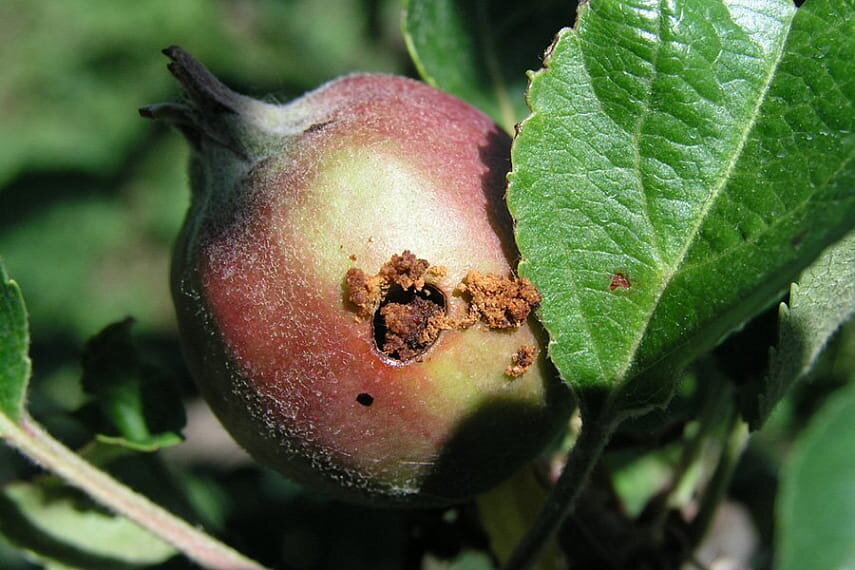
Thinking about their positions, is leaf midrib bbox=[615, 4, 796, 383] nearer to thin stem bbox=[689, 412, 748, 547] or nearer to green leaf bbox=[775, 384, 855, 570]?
green leaf bbox=[775, 384, 855, 570]

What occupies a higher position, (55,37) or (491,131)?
(491,131)

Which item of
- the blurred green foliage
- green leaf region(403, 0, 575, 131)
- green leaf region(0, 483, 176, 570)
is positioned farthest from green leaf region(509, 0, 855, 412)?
the blurred green foliage

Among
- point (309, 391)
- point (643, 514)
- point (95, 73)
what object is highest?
point (309, 391)

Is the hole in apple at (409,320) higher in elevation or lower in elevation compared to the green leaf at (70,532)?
higher

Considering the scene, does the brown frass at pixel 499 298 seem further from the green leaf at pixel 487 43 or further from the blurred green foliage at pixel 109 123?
the blurred green foliage at pixel 109 123

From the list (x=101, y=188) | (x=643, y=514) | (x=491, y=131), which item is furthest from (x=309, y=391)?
(x=101, y=188)

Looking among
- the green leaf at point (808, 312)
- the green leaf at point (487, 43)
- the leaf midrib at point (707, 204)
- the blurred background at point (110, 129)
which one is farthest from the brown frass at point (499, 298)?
the blurred background at point (110, 129)

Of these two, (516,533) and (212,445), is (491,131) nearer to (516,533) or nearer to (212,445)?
(516,533)
